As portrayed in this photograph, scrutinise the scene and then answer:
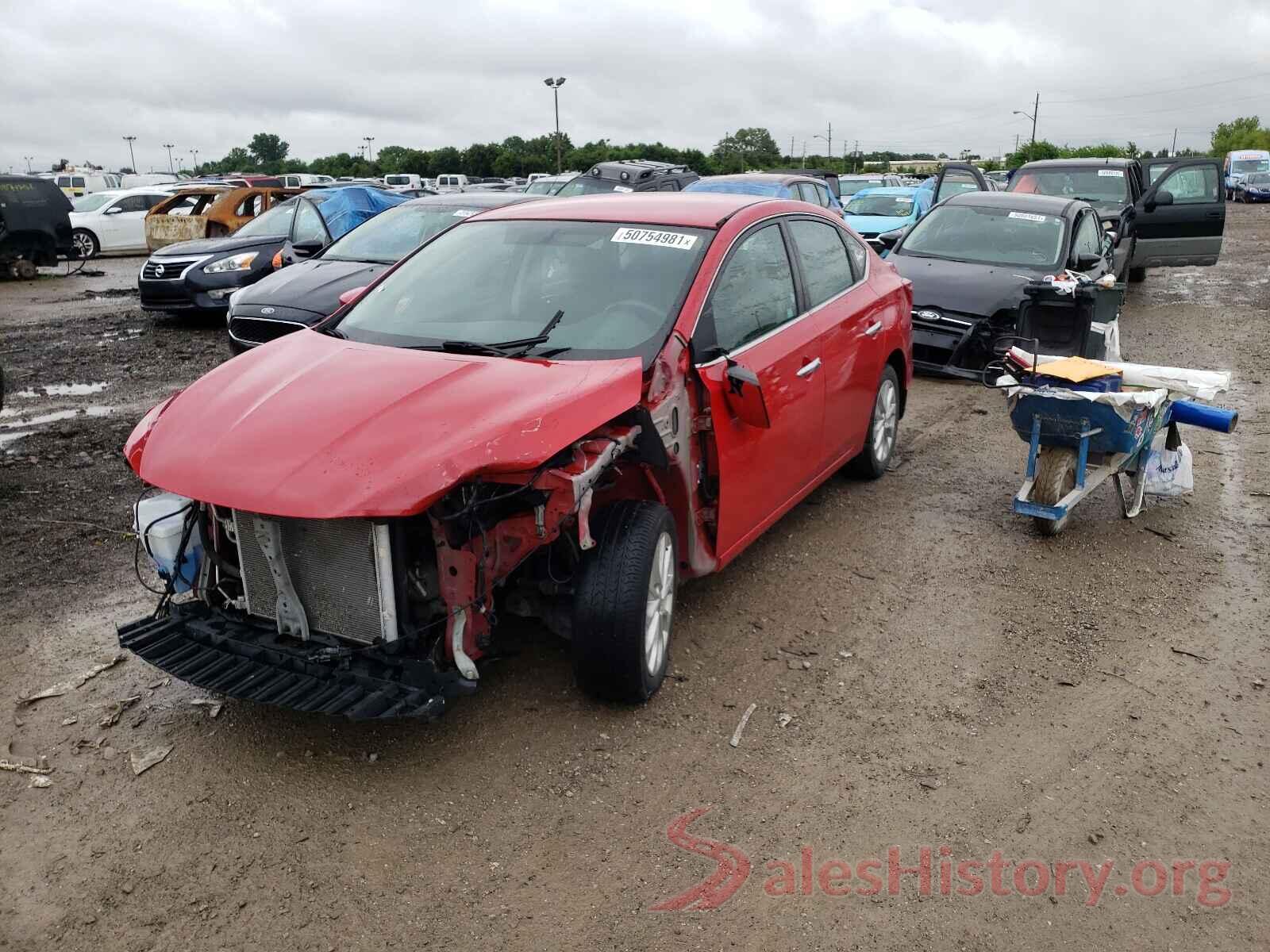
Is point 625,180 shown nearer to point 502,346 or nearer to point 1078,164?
point 1078,164

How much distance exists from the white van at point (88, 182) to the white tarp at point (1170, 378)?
37.3 metres

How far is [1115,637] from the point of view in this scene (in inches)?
178

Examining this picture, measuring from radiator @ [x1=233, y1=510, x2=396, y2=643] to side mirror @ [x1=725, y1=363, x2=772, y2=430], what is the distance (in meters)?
1.52

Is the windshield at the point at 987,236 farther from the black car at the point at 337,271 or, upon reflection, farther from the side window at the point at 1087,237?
the black car at the point at 337,271

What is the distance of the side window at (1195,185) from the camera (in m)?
14.3

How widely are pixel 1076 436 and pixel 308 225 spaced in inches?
389

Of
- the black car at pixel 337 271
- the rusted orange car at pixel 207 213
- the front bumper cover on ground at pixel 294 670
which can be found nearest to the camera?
the front bumper cover on ground at pixel 294 670

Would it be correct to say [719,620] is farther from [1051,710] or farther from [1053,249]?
[1053,249]

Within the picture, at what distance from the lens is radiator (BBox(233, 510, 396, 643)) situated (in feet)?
10.9

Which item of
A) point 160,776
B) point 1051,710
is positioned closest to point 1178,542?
point 1051,710

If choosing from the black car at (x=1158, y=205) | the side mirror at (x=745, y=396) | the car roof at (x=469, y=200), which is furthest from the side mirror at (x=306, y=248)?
the black car at (x=1158, y=205)

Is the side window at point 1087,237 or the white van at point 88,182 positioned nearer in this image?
the side window at point 1087,237

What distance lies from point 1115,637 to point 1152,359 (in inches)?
267

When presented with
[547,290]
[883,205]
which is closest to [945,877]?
[547,290]
